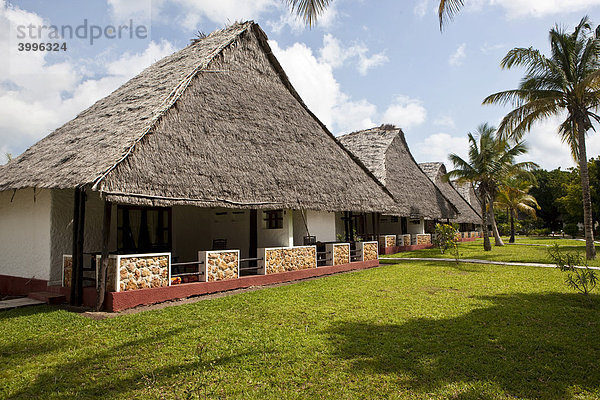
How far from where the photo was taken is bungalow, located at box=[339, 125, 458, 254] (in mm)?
20000

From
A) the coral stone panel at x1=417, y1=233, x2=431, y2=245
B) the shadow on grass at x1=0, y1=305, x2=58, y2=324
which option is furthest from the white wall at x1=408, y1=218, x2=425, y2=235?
the shadow on grass at x1=0, y1=305, x2=58, y2=324

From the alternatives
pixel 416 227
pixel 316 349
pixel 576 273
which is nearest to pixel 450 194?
pixel 416 227

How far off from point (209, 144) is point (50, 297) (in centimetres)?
455

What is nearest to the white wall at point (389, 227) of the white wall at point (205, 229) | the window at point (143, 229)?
the white wall at point (205, 229)

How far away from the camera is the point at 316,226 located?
13852 millimetres

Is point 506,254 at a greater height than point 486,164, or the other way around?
point 486,164

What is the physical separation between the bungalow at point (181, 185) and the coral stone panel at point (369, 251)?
0.07 meters

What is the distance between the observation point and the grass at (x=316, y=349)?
3.83 m

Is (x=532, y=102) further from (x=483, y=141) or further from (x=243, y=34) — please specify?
(x=243, y=34)

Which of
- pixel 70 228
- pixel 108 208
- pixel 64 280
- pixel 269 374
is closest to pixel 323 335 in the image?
pixel 269 374

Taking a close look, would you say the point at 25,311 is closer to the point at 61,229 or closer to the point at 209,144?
the point at 61,229

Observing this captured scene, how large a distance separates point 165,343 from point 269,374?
1753 mm

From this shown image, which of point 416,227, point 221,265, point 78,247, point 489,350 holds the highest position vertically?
point 416,227

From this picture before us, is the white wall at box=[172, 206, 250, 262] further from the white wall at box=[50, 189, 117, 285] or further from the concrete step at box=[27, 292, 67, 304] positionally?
the concrete step at box=[27, 292, 67, 304]
